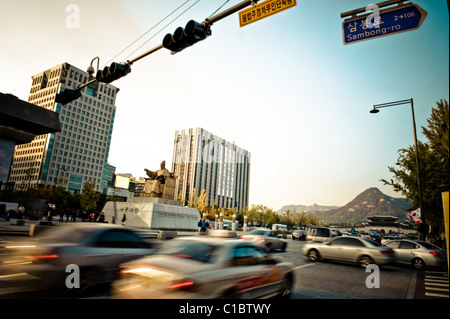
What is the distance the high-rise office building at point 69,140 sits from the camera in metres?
114

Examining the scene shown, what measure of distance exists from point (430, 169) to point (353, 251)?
1131 cm

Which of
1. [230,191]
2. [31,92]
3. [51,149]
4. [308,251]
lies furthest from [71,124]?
[308,251]

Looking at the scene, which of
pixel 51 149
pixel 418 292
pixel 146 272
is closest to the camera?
pixel 146 272

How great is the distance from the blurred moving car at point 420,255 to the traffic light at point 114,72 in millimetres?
14567

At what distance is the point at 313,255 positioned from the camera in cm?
1316

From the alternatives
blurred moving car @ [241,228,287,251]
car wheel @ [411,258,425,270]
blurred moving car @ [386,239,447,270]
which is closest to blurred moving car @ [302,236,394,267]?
blurred moving car @ [386,239,447,270]

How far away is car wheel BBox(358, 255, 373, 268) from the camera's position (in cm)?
1135

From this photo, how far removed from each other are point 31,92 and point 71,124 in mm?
30694

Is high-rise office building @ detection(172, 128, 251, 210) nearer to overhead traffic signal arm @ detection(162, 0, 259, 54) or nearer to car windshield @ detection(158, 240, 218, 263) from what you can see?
overhead traffic signal arm @ detection(162, 0, 259, 54)

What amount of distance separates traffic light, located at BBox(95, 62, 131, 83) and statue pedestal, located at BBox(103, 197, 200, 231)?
66.0ft

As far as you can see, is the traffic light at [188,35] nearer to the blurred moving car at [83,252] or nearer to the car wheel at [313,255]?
the blurred moving car at [83,252]

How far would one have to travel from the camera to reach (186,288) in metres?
3.64

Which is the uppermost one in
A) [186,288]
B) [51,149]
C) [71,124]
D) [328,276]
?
[71,124]
